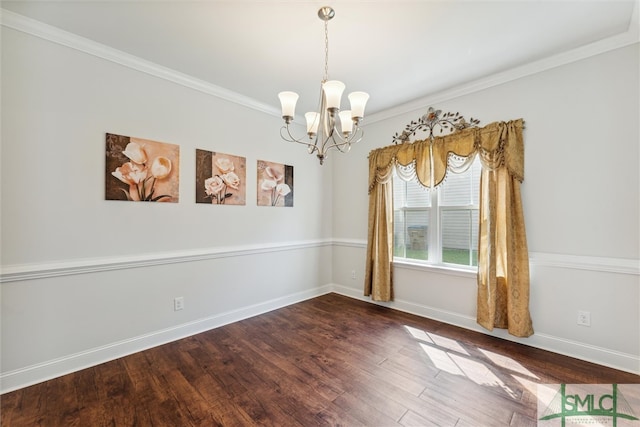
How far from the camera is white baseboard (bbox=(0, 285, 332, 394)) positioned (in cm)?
198

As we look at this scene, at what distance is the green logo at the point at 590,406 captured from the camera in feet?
5.49

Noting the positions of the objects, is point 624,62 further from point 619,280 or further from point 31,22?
point 31,22

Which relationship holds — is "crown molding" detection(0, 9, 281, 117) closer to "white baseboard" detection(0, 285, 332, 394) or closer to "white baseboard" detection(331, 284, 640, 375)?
"white baseboard" detection(0, 285, 332, 394)

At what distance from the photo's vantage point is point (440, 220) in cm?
331

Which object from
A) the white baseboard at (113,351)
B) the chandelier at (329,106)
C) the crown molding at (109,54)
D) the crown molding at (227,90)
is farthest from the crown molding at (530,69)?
the white baseboard at (113,351)

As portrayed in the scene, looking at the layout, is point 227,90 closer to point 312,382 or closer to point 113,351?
point 113,351

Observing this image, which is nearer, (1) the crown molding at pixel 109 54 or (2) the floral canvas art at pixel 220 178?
(1) the crown molding at pixel 109 54

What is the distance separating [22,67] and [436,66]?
11.7 feet

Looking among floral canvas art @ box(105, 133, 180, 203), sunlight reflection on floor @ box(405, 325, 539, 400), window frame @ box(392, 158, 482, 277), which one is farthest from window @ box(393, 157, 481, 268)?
floral canvas art @ box(105, 133, 180, 203)

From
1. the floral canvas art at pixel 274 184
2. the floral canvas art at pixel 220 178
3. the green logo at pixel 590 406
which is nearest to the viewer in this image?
the green logo at pixel 590 406

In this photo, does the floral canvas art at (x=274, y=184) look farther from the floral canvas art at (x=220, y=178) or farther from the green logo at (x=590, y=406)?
the green logo at (x=590, y=406)

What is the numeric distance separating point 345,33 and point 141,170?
7.39 feet

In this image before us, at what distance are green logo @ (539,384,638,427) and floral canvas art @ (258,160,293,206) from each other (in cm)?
322

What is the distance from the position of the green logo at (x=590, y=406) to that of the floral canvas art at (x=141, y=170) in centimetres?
355
